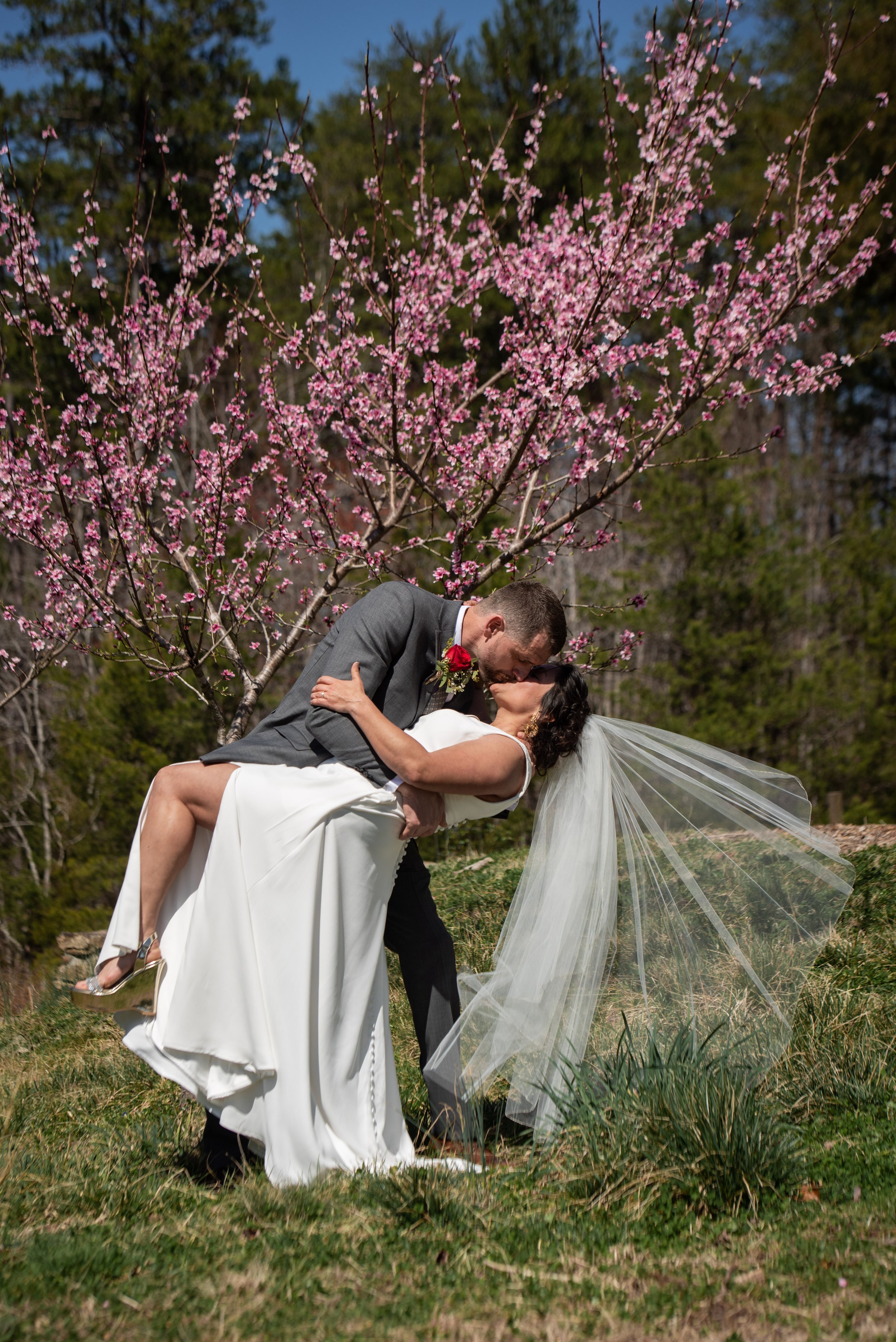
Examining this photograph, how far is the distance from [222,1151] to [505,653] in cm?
172

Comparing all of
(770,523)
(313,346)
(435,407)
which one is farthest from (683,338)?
(770,523)

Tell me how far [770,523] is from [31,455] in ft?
28.6

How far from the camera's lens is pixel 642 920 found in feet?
10.6

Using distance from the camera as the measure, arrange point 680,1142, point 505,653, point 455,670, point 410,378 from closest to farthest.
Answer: point 680,1142 < point 455,670 < point 505,653 < point 410,378

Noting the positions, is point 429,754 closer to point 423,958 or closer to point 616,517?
point 423,958

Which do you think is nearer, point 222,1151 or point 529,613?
point 222,1151

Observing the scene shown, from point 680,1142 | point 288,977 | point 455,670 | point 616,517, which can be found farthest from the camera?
point 616,517

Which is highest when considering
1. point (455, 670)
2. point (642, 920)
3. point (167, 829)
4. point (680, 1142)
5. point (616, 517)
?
point (616, 517)

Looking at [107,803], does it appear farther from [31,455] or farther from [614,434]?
[614,434]

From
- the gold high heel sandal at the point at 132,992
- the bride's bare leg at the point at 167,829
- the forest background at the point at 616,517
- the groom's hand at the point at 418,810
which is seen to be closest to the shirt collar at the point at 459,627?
the groom's hand at the point at 418,810

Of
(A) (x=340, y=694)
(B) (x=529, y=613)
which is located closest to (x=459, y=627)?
(B) (x=529, y=613)

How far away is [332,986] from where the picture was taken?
289 cm

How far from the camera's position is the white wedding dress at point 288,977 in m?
2.83

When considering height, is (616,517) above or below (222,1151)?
above
